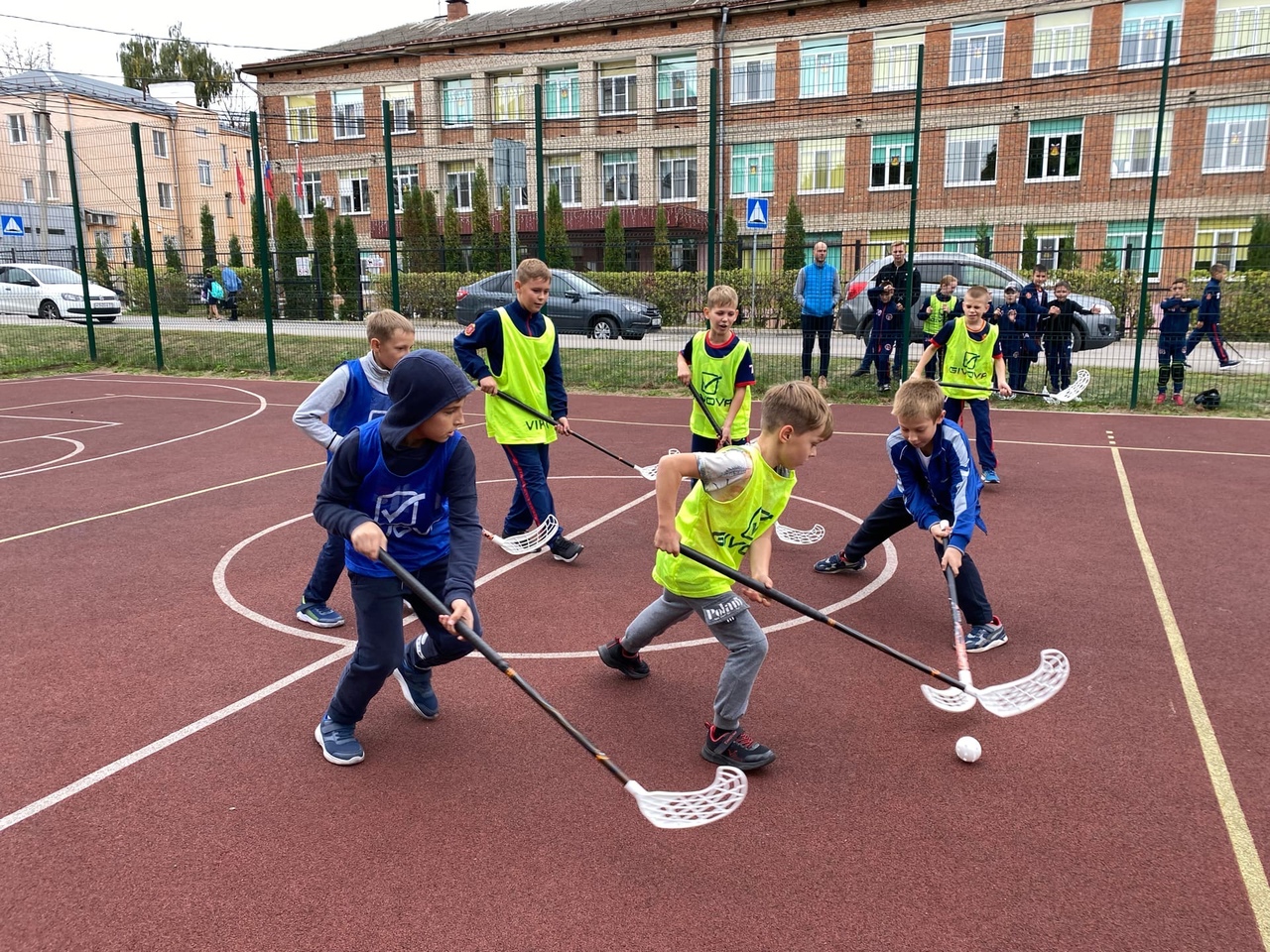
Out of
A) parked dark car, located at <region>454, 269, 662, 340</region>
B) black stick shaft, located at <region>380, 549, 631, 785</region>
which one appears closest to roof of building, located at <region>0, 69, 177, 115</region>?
parked dark car, located at <region>454, 269, 662, 340</region>

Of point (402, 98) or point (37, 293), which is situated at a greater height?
point (402, 98)

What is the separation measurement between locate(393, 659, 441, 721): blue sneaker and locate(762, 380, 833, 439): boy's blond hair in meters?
1.94

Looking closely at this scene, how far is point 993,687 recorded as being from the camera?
4277mm

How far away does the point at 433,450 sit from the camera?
12.0 feet

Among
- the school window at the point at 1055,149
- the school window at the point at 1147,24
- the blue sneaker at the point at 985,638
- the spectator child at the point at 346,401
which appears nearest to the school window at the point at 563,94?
the school window at the point at 1055,149

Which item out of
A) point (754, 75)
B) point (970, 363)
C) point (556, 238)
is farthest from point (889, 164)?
point (970, 363)

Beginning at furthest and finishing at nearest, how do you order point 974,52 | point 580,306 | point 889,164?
point 974,52, point 889,164, point 580,306

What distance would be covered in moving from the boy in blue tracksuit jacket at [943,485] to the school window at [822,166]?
1983cm

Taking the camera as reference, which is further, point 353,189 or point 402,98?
point 353,189

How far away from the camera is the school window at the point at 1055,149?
25797mm

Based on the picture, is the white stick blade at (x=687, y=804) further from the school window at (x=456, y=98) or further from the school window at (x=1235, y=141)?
the school window at (x=456, y=98)

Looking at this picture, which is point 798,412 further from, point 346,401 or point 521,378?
point 521,378

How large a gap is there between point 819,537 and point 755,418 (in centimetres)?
606

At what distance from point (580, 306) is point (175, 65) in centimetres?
5693
